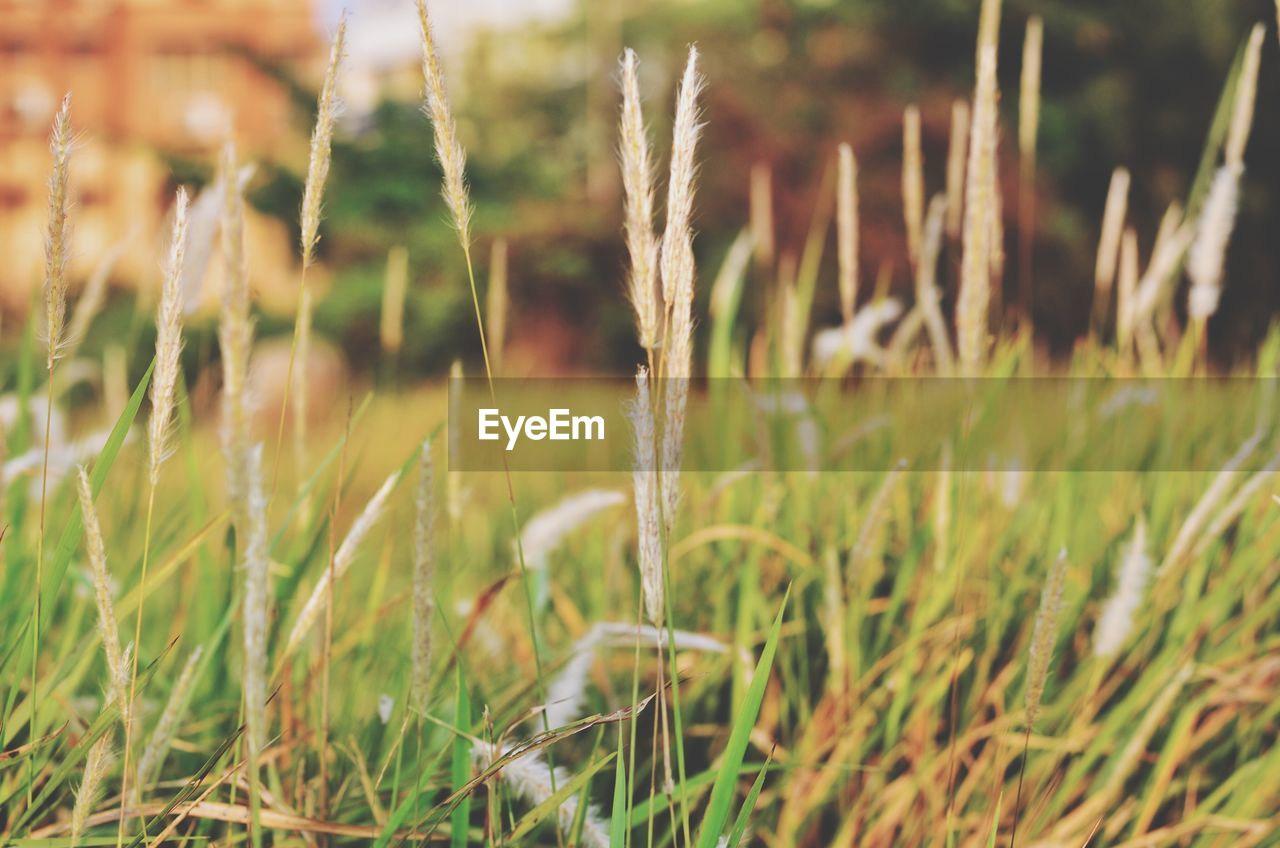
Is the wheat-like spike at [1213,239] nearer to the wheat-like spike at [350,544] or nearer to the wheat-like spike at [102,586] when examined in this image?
the wheat-like spike at [350,544]

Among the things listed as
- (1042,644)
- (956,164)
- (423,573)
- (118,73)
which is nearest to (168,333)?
(423,573)

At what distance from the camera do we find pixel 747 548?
4.66 ft

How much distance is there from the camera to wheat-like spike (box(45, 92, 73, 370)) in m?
0.60

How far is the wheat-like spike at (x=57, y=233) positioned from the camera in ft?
1.95

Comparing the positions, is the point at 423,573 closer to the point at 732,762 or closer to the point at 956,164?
the point at 732,762

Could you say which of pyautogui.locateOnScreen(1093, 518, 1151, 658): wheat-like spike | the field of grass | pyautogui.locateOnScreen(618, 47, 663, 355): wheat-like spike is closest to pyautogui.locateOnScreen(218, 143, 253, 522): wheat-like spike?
the field of grass

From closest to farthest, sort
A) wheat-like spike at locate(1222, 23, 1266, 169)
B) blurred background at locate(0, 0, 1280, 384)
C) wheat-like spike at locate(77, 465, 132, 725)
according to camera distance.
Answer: wheat-like spike at locate(77, 465, 132, 725)
wheat-like spike at locate(1222, 23, 1266, 169)
blurred background at locate(0, 0, 1280, 384)

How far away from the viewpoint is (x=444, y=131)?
24.8 inches

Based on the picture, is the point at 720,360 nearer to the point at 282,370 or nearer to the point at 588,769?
the point at 588,769

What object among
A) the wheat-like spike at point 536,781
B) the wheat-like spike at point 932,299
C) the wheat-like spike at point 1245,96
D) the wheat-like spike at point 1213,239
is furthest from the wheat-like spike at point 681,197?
the wheat-like spike at point 1213,239

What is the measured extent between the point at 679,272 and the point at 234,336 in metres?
0.26

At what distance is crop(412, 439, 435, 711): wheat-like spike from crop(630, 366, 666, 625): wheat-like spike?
15 centimetres

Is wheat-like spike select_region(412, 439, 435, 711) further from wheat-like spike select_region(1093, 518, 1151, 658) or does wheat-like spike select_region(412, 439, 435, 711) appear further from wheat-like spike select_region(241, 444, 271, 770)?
wheat-like spike select_region(1093, 518, 1151, 658)

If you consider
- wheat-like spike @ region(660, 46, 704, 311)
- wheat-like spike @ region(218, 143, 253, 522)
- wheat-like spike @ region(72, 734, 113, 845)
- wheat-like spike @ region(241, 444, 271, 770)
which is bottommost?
wheat-like spike @ region(72, 734, 113, 845)
